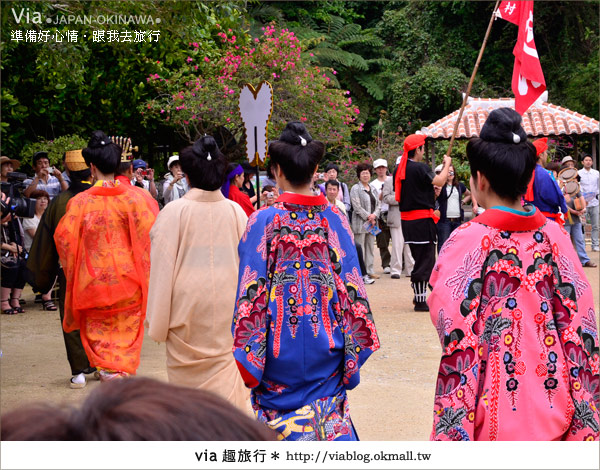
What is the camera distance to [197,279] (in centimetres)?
505

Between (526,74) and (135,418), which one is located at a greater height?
(526,74)

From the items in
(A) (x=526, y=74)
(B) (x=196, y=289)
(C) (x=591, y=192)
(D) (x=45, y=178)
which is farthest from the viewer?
(C) (x=591, y=192)

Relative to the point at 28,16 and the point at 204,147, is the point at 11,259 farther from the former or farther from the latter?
the point at 204,147

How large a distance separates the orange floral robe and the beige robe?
3.53 feet

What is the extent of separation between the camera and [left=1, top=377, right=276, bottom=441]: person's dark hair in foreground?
3.20ft

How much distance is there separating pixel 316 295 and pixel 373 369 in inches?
145

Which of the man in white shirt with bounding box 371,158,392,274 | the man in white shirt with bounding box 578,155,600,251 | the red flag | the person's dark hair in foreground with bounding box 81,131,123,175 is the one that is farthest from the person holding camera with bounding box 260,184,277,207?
the man in white shirt with bounding box 578,155,600,251

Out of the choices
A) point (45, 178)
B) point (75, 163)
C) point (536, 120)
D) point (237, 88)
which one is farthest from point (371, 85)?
point (75, 163)

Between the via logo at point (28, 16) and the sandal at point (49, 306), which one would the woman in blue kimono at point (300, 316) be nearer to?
the via logo at point (28, 16)

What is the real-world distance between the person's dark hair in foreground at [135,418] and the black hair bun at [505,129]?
2.13m

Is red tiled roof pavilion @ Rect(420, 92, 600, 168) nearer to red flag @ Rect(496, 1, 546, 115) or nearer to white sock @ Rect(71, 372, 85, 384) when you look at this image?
red flag @ Rect(496, 1, 546, 115)

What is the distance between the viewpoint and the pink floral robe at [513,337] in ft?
8.98

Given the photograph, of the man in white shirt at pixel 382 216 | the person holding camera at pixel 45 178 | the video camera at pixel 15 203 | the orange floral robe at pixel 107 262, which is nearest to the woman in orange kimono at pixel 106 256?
the orange floral robe at pixel 107 262

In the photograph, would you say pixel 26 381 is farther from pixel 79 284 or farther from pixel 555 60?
pixel 555 60
